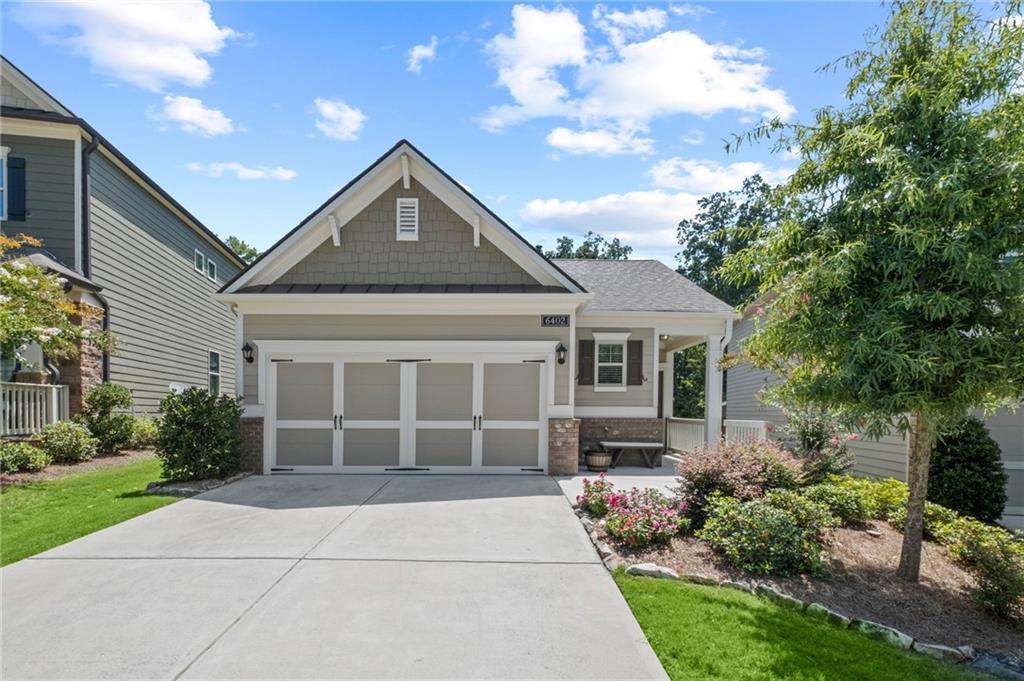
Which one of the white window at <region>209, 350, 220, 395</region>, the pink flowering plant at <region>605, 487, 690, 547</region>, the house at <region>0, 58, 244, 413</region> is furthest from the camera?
the white window at <region>209, 350, 220, 395</region>

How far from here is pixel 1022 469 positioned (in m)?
9.03

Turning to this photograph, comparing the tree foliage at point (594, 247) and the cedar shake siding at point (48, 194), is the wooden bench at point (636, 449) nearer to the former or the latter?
the cedar shake siding at point (48, 194)

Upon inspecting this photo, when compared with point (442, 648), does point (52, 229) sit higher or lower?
higher

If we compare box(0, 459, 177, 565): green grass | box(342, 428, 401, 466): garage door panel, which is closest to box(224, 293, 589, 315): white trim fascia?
box(342, 428, 401, 466): garage door panel

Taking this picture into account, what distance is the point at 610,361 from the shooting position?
13492 mm

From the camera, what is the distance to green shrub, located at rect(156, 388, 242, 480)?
9.41 meters

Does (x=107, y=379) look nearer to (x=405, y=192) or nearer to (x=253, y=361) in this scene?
(x=253, y=361)

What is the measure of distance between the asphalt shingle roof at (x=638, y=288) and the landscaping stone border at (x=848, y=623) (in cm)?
805

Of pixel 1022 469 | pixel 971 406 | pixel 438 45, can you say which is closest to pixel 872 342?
pixel 971 406

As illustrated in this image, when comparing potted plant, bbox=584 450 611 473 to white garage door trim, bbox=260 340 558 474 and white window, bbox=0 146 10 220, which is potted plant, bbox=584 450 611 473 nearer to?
white garage door trim, bbox=260 340 558 474

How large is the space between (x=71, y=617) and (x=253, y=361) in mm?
6744

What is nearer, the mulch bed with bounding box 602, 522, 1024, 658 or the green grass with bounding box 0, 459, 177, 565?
the mulch bed with bounding box 602, 522, 1024, 658

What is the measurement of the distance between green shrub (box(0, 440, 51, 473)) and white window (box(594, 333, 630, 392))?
1128 cm

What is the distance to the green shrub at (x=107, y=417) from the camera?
12.3 metres
